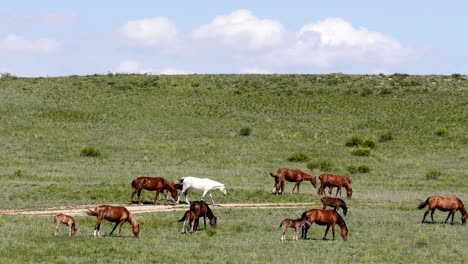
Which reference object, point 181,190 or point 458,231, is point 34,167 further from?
point 458,231

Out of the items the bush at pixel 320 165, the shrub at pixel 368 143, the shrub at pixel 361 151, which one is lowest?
the bush at pixel 320 165

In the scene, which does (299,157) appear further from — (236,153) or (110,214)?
(110,214)

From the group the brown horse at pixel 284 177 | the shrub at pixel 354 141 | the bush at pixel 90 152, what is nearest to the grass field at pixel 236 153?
the shrub at pixel 354 141

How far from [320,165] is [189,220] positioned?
30342mm

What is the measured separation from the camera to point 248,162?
61000 mm

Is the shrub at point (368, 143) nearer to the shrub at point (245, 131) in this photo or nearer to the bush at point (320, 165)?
the bush at point (320, 165)

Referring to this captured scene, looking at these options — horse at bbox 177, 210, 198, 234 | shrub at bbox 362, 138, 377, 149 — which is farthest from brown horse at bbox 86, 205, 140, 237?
shrub at bbox 362, 138, 377, 149

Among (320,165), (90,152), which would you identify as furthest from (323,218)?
(90,152)

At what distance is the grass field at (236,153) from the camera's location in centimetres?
2694

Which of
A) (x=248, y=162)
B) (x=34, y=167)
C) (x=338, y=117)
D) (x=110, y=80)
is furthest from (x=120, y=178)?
(x=110, y=80)

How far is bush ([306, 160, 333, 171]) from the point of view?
58.6 metres

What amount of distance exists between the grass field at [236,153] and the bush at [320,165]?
0.14 meters

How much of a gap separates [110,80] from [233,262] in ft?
274

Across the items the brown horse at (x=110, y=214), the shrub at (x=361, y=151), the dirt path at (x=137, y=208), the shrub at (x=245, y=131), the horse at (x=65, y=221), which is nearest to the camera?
the brown horse at (x=110, y=214)
